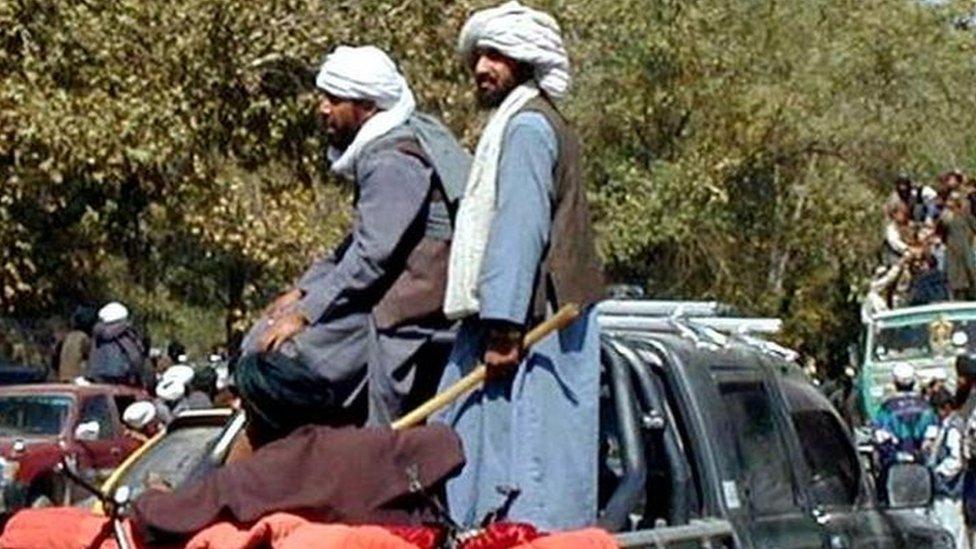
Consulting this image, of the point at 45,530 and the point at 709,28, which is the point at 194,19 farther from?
the point at 45,530

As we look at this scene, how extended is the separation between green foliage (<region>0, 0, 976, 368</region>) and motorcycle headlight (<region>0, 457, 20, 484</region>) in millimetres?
3568

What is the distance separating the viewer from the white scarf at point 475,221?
698 cm

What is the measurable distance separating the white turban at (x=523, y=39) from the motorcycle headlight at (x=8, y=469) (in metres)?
9.67

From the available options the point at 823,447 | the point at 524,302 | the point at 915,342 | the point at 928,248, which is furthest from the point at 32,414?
the point at 524,302

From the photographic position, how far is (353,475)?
19.6 ft

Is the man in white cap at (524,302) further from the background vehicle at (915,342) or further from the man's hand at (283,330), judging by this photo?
the background vehicle at (915,342)

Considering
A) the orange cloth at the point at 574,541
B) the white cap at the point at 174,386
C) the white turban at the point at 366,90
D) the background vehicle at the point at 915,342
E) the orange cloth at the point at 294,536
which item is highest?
the white turban at the point at 366,90

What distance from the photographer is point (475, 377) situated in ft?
22.3

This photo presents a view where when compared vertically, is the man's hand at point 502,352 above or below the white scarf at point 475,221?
below

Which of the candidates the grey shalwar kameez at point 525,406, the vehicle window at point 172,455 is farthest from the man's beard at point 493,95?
the vehicle window at point 172,455

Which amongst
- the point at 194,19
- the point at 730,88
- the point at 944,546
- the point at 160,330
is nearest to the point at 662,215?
the point at 730,88

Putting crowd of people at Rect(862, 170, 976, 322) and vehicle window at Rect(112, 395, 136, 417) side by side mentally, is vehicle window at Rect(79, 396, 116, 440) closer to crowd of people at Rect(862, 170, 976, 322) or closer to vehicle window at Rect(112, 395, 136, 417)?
vehicle window at Rect(112, 395, 136, 417)

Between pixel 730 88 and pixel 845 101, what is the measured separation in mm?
2470

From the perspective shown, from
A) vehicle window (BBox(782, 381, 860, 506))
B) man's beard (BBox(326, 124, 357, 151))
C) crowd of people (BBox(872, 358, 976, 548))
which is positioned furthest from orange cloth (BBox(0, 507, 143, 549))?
crowd of people (BBox(872, 358, 976, 548))
